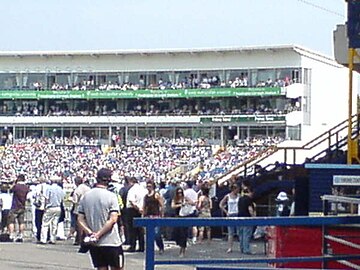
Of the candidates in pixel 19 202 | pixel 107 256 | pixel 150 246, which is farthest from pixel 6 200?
pixel 150 246

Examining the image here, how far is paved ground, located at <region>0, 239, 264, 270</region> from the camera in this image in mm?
16547

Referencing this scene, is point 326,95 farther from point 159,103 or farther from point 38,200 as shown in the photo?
point 38,200

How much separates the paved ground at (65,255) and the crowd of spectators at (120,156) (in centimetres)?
3845

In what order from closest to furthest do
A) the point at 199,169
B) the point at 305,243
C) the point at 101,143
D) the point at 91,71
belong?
the point at 305,243, the point at 199,169, the point at 101,143, the point at 91,71

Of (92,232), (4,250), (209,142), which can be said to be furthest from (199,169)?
(92,232)

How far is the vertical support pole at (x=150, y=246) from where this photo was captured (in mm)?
6312

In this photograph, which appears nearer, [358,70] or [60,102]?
[358,70]

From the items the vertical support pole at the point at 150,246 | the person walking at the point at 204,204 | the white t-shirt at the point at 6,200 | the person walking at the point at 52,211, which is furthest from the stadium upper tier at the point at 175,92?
the vertical support pole at the point at 150,246

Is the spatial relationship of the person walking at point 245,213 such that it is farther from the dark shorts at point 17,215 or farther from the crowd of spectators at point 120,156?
the crowd of spectators at point 120,156

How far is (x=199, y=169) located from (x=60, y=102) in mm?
27372

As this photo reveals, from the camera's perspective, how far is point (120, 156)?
236 feet

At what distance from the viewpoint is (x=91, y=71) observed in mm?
83438

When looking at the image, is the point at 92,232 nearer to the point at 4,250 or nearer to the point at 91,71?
the point at 4,250

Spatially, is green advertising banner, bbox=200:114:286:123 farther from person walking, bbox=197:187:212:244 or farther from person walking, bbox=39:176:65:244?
person walking, bbox=39:176:65:244
